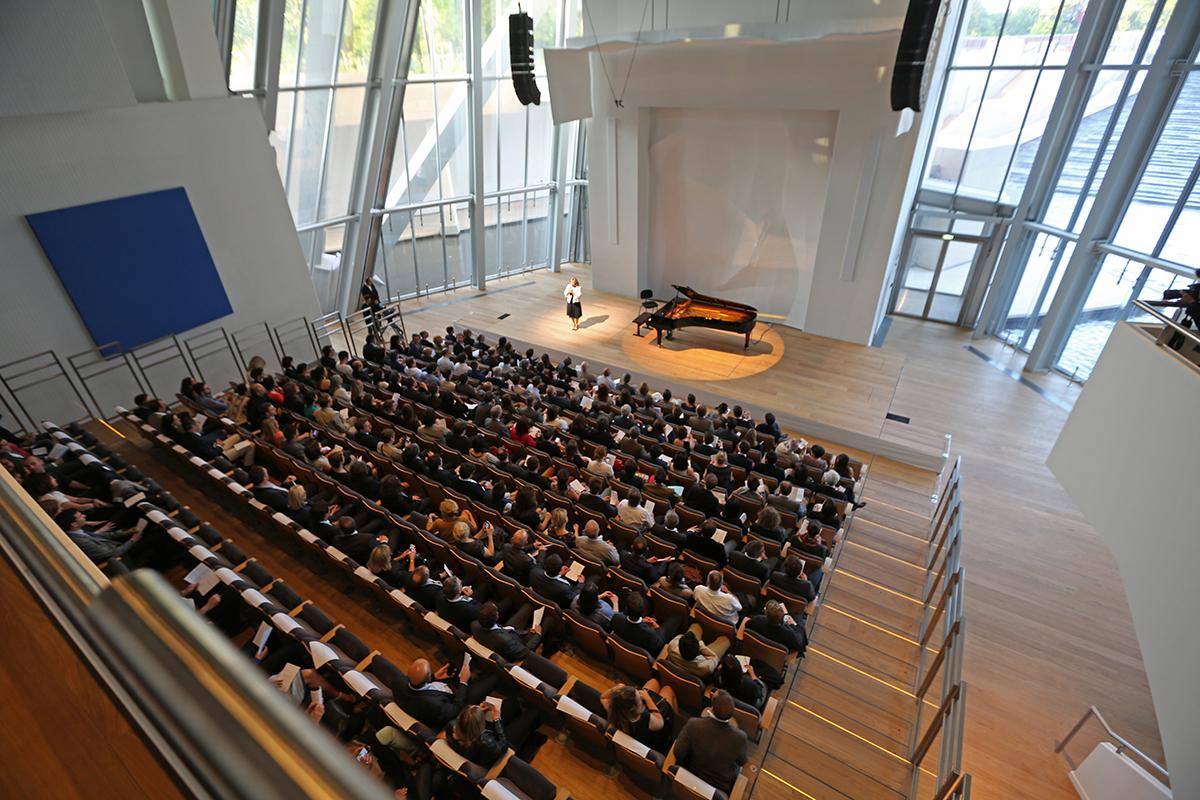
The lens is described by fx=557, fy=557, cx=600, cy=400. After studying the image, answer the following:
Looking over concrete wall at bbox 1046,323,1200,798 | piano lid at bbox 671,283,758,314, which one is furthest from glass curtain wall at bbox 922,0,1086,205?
concrete wall at bbox 1046,323,1200,798

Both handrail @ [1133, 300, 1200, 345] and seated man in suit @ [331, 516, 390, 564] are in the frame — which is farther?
seated man in suit @ [331, 516, 390, 564]

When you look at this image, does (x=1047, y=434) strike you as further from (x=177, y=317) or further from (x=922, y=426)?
(x=177, y=317)

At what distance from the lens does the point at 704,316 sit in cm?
1244

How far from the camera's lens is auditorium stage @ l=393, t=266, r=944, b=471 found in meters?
9.73

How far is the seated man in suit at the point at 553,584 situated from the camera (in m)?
4.85

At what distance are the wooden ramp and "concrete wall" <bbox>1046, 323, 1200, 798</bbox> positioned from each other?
64.7 inches

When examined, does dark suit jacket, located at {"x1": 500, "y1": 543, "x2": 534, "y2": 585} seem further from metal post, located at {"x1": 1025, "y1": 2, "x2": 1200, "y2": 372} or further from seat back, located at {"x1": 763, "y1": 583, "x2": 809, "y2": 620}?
metal post, located at {"x1": 1025, "y1": 2, "x2": 1200, "y2": 372}

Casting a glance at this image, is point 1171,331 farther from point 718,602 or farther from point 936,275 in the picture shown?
point 936,275

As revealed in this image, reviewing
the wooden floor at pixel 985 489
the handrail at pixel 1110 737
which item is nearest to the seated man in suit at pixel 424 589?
the wooden floor at pixel 985 489

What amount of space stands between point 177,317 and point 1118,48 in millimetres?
17129

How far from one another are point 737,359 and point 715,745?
30.1ft

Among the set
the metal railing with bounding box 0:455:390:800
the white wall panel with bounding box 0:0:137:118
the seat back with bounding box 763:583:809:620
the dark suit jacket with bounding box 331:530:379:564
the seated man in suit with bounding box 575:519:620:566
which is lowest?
the seat back with bounding box 763:583:809:620

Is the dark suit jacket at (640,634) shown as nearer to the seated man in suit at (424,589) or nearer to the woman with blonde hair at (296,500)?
the seated man in suit at (424,589)

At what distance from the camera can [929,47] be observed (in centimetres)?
866
